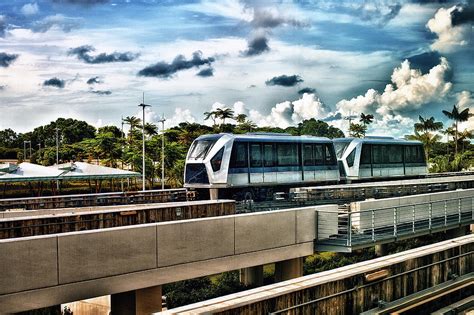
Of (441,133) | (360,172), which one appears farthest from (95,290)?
(441,133)

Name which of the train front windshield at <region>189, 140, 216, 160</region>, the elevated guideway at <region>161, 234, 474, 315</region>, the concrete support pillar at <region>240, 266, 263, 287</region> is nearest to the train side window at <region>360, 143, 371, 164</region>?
the train front windshield at <region>189, 140, 216, 160</region>

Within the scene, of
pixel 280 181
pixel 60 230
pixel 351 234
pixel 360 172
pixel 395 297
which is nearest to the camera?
pixel 395 297

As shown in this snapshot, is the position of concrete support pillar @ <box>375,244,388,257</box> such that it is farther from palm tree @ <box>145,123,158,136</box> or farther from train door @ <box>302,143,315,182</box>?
palm tree @ <box>145,123,158,136</box>

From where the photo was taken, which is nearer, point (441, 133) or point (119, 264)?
point (119, 264)

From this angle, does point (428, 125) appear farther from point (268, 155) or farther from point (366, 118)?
point (268, 155)

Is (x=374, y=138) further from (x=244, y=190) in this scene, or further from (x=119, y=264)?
(x=119, y=264)

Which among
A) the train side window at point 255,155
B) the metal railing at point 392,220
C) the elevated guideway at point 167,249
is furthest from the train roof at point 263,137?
the elevated guideway at point 167,249

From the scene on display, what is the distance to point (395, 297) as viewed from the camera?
1076 centimetres

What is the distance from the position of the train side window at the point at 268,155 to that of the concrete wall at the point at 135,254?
10769 millimetres

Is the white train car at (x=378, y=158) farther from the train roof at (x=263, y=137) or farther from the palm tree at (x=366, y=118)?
the palm tree at (x=366, y=118)

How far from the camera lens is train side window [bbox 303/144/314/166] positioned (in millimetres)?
30391

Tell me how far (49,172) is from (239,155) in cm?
1363

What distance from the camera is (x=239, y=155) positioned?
26.7m

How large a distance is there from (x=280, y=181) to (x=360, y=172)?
9.28 meters
